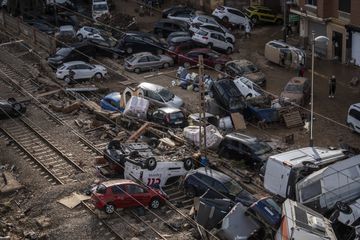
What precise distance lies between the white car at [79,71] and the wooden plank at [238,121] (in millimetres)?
11118

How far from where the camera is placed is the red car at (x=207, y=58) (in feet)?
150

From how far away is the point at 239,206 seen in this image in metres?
25.8

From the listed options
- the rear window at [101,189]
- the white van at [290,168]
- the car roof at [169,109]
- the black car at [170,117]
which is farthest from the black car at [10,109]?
the white van at [290,168]

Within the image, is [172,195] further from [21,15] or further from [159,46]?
[21,15]

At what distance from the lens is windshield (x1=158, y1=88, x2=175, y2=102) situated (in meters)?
38.7

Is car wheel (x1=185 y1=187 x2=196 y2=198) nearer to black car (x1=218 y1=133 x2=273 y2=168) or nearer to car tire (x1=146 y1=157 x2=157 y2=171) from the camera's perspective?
car tire (x1=146 y1=157 x2=157 y2=171)

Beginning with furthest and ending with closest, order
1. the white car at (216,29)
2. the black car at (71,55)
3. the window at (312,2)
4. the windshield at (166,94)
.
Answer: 1. the white car at (216,29)
2. the window at (312,2)
3. the black car at (71,55)
4. the windshield at (166,94)

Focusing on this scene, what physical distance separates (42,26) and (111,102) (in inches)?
709

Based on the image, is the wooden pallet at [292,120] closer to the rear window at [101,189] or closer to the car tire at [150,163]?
the car tire at [150,163]

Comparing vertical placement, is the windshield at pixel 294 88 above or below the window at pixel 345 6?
below

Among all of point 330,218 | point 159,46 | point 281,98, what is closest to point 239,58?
point 159,46

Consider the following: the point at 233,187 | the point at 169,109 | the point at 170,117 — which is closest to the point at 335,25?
the point at 169,109

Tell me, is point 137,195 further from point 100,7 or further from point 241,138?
point 100,7

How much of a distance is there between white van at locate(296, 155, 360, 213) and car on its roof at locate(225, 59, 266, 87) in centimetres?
1524
